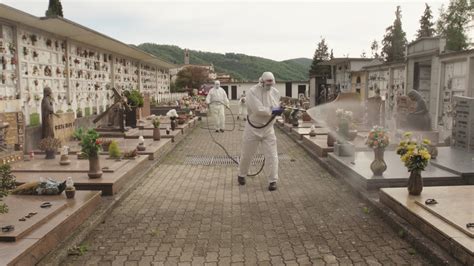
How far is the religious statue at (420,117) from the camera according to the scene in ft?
32.7

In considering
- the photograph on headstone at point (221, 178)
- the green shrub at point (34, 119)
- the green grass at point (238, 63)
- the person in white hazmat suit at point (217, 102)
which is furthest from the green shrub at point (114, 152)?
the green grass at point (238, 63)

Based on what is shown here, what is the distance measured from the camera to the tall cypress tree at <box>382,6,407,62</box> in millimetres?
48441

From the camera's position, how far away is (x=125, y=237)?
4.73 meters

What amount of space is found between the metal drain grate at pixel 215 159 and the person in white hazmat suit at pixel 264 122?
2.37 m

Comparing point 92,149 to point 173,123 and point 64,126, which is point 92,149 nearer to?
point 64,126

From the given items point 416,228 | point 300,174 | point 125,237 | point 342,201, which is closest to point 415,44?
point 300,174

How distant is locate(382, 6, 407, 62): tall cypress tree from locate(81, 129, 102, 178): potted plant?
46.3 meters

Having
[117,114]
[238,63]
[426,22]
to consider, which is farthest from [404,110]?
[238,63]

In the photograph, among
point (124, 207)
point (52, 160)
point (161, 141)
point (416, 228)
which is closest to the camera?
point (416, 228)

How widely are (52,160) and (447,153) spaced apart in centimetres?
776

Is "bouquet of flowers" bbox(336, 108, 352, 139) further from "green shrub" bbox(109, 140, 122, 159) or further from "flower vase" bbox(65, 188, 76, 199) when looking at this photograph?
"flower vase" bbox(65, 188, 76, 199)

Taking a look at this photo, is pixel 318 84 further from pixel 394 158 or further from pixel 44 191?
pixel 44 191

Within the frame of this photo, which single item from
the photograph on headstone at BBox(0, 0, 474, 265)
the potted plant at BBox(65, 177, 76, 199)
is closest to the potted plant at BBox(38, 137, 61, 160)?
the photograph on headstone at BBox(0, 0, 474, 265)

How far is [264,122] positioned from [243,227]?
2394 millimetres
